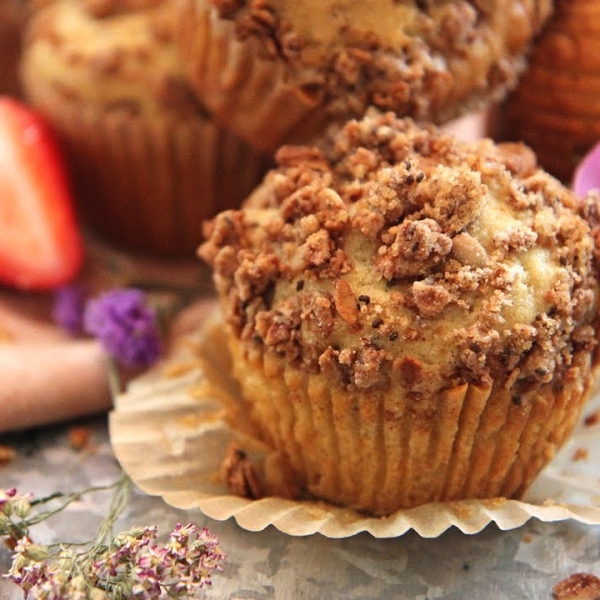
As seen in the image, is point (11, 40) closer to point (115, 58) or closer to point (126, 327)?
point (115, 58)

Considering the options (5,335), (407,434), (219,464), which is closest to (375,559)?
(407,434)

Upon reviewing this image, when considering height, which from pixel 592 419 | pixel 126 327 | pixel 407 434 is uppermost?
pixel 407 434

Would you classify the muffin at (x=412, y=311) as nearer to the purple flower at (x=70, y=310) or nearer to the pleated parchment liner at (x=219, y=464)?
the pleated parchment liner at (x=219, y=464)

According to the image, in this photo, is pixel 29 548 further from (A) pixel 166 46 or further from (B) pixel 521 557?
(A) pixel 166 46

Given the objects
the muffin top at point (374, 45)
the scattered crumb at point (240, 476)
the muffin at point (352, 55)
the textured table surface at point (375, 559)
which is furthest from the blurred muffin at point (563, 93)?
the scattered crumb at point (240, 476)

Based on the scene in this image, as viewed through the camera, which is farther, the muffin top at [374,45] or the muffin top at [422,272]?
the muffin top at [374,45]

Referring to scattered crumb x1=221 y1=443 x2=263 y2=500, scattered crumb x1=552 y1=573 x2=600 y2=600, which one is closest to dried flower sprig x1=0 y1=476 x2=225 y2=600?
scattered crumb x1=221 y1=443 x2=263 y2=500

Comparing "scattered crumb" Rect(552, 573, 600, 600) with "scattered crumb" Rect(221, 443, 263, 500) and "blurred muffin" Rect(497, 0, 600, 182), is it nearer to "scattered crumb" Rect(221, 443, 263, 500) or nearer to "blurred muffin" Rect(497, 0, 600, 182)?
"scattered crumb" Rect(221, 443, 263, 500)
